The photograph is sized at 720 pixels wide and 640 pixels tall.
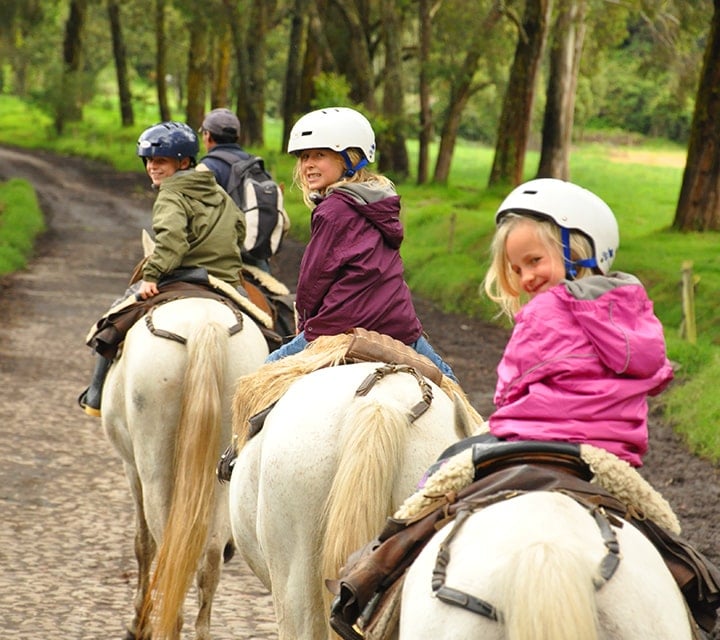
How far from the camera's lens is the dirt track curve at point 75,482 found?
718 cm

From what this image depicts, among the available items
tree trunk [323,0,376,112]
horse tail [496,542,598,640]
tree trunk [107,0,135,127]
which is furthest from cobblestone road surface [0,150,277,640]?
tree trunk [107,0,135,127]

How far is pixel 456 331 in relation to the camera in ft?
59.5

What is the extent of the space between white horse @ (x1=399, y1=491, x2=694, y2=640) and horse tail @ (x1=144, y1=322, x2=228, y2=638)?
10.7ft

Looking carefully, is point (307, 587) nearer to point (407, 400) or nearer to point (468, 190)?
point (407, 400)

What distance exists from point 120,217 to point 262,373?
29994mm

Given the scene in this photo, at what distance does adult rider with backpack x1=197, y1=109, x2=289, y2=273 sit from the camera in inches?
334

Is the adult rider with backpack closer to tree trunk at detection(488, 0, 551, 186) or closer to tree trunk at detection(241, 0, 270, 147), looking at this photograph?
tree trunk at detection(488, 0, 551, 186)

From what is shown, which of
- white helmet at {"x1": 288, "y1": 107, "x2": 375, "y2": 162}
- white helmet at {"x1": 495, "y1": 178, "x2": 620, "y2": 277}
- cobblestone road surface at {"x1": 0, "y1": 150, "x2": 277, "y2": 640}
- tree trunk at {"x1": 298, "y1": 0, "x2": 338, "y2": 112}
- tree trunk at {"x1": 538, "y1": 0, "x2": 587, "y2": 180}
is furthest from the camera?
tree trunk at {"x1": 298, "y1": 0, "x2": 338, "y2": 112}

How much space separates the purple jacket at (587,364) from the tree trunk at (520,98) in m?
25.5

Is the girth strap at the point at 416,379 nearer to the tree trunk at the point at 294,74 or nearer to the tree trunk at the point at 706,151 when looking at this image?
the tree trunk at the point at 706,151

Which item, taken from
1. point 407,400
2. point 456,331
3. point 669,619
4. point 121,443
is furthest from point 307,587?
point 456,331

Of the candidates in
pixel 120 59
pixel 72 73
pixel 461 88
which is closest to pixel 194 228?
pixel 461 88

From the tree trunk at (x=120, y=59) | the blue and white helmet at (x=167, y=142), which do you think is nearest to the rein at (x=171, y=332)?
the blue and white helmet at (x=167, y=142)

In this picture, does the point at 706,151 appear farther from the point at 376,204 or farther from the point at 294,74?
the point at 294,74
